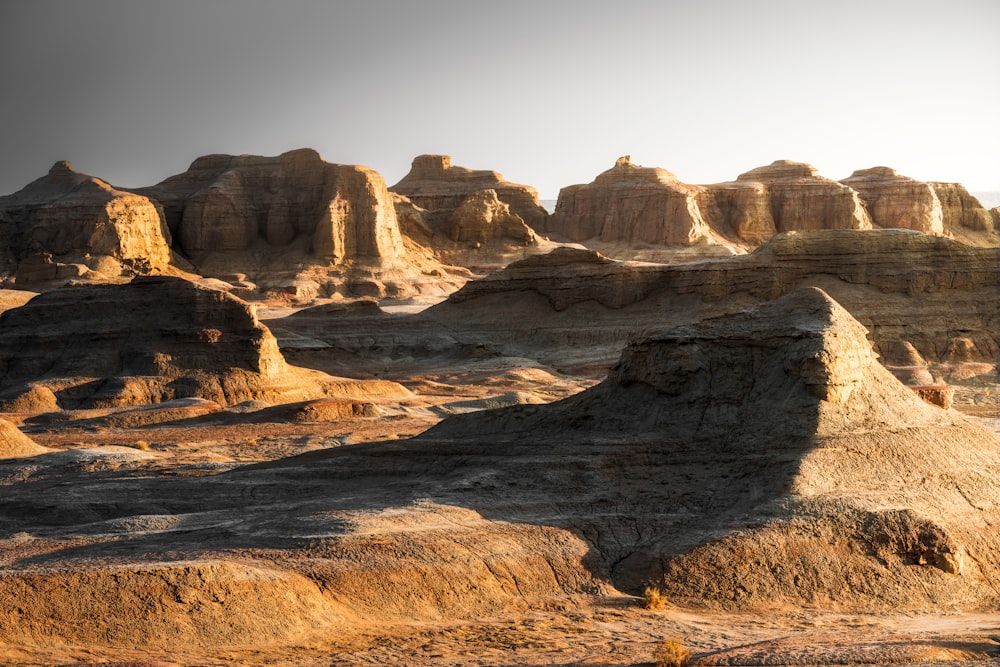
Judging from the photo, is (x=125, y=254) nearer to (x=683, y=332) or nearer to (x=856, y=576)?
(x=683, y=332)

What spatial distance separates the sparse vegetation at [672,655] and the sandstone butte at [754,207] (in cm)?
8718

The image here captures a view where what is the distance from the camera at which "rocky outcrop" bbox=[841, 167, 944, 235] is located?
9981 centimetres

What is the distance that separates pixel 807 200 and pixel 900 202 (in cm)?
834

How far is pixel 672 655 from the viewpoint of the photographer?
10836 mm

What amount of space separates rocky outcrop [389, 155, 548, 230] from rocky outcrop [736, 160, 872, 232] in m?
19.3

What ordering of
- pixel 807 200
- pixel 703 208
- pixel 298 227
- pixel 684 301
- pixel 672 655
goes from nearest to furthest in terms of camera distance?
pixel 672 655, pixel 684 301, pixel 298 227, pixel 807 200, pixel 703 208

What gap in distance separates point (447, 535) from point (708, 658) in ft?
12.9

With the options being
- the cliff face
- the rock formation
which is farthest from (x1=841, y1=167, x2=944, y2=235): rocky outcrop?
the cliff face

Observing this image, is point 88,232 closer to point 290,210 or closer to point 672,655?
point 290,210

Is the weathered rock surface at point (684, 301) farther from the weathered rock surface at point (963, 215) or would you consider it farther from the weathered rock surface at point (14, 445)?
the weathered rock surface at point (963, 215)

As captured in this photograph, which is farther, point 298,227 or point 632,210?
point 632,210

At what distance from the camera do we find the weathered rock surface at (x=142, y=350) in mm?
33969

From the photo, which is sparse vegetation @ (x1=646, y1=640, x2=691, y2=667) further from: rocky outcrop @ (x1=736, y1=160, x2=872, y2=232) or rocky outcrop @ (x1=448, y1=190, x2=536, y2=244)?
rocky outcrop @ (x1=736, y1=160, x2=872, y2=232)

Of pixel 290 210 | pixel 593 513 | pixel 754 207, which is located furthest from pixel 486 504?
pixel 754 207
